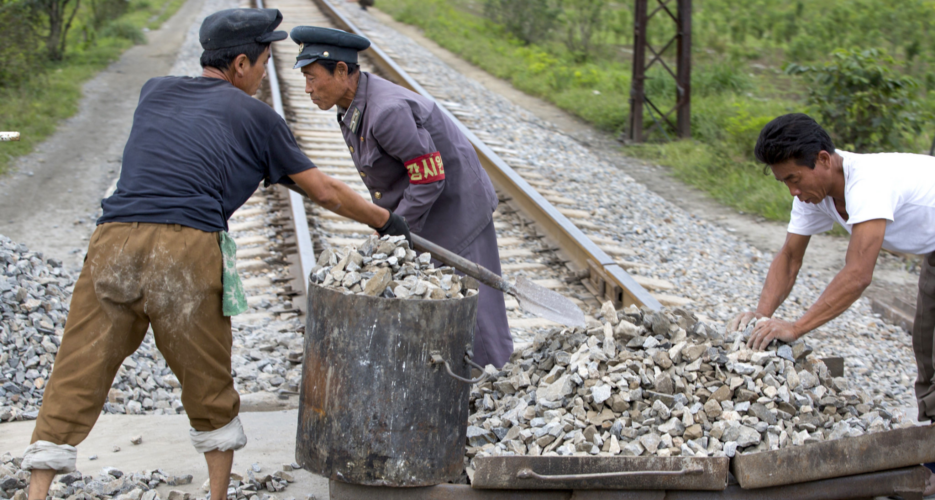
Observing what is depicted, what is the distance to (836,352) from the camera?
15.6ft

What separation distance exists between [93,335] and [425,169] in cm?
137

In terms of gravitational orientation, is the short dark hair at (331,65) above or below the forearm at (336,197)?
above

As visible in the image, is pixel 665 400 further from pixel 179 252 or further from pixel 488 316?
pixel 179 252

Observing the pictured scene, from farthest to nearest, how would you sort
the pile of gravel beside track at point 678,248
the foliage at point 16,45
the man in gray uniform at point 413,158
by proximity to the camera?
the foliage at point 16,45 → the pile of gravel beside track at point 678,248 → the man in gray uniform at point 413,158

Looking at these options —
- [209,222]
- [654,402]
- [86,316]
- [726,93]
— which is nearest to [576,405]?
[654,402]

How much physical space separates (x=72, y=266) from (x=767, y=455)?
14.9 ft

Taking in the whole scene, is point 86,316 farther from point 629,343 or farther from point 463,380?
point 629,343

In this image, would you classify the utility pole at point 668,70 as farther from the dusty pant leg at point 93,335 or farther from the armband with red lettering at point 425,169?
the dusty pant leg at point 93,335

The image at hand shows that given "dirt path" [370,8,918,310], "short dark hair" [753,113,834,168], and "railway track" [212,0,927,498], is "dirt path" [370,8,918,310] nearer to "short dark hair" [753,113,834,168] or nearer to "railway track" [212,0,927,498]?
"railway track" [212,0,927,498]

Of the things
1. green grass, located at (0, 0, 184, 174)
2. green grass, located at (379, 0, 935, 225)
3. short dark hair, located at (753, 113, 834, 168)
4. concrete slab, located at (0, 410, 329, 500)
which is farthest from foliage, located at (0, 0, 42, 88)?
short dark hair, located at (753, 113, 834, 168)

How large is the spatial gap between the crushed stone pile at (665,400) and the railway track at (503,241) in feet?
4.65

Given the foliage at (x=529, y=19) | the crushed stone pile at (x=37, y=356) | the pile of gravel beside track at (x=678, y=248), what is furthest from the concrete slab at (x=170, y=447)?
the foliage at (x=529, y=19)

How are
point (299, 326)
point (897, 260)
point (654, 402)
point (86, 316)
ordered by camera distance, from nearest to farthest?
point (86, 316) → point (654, 402) → point (299, 326) → point (897, 260)

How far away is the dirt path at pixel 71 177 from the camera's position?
5.95m
